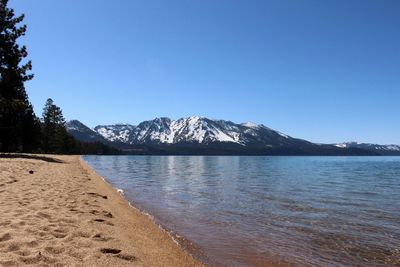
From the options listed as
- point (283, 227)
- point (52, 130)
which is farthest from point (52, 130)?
point (283, 227)

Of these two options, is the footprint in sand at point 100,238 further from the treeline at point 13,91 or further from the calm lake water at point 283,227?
the treeline at point 13,91

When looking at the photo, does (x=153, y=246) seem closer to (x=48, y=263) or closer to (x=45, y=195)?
(x=48, y=263)

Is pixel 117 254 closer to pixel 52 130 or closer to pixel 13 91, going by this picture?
pixel 13 91

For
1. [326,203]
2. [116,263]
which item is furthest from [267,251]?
[326,203]

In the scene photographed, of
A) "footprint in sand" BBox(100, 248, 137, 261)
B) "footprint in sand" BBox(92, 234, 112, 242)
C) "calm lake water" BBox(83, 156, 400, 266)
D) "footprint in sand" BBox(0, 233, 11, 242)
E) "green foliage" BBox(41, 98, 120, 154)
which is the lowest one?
"calm lake water" BBox(83, 156, 400, 266)

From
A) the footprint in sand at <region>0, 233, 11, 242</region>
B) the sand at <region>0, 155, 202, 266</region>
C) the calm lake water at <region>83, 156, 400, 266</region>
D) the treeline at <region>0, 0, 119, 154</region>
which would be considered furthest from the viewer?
the treeline at <region>0, 0, 119, 154</region>

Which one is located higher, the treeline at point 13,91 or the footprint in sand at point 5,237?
the treeline at point 13,91

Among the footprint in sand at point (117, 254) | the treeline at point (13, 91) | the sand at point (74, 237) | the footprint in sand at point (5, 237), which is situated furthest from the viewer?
the treeline at point (13, 91)

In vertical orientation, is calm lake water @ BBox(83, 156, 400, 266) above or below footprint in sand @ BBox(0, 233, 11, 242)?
below

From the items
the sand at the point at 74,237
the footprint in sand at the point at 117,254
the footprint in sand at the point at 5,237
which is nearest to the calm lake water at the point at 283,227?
the sand at the point at 74,237

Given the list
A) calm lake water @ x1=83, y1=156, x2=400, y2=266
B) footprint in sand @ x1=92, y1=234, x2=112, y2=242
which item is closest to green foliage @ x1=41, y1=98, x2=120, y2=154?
calm lake water @ x1=83, y1=156, x2=400, y2=266

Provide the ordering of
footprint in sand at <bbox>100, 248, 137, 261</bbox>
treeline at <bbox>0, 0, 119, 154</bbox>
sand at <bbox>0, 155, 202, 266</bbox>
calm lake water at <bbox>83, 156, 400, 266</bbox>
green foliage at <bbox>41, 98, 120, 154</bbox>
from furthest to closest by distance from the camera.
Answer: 1. green foliage at <bbox>41, 98, 120, 154</bbox>
2. treeline at <bbox>0, 0, 119, 154</bbox>
3. calm lake water at <bbox>83, 156, 400, 266</bbox>
4. footprint in sand at <bbox>100, 248, 137, 261</bbox>
5. sand at <bbox>0, 155, 202, 266</bbox>

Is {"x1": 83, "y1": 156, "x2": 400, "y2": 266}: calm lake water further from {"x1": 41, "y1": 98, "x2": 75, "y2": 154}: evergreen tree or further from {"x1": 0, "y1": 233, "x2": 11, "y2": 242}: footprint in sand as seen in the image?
{"x1": 41, "y1": 98, "x2": 75, "y2": 154}: evergreen tree

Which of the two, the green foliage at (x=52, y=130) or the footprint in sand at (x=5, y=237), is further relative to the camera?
the green foliage at (x=52, y=130)
